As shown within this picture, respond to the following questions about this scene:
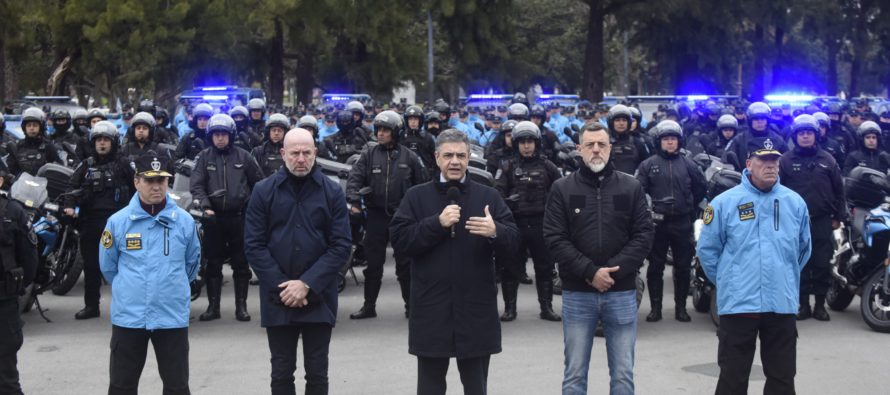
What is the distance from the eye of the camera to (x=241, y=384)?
27.4ft

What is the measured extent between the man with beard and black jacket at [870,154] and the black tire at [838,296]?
1.88 metres

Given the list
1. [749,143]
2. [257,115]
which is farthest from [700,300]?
[257,115]

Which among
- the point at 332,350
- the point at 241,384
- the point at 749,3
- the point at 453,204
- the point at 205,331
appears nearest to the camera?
the point at 453,204

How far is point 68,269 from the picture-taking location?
11.8 m

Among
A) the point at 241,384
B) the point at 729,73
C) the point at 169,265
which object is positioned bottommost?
the point at 241,384

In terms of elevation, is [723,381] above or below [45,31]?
below

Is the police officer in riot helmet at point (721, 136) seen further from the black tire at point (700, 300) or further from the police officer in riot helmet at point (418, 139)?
the police officer in riot helmet at point (418, 139)

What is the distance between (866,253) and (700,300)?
59.9 inches

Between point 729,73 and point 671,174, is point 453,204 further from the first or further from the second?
point 729,73

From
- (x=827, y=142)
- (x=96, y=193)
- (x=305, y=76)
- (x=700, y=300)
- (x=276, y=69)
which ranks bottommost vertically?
(x=700, y=300)

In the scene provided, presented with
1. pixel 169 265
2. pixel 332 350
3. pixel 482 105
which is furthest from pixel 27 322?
pixel 482 105

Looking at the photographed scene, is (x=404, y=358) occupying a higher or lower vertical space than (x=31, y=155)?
lower

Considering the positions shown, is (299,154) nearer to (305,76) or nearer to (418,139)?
(418,139)

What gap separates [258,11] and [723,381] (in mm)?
33254
